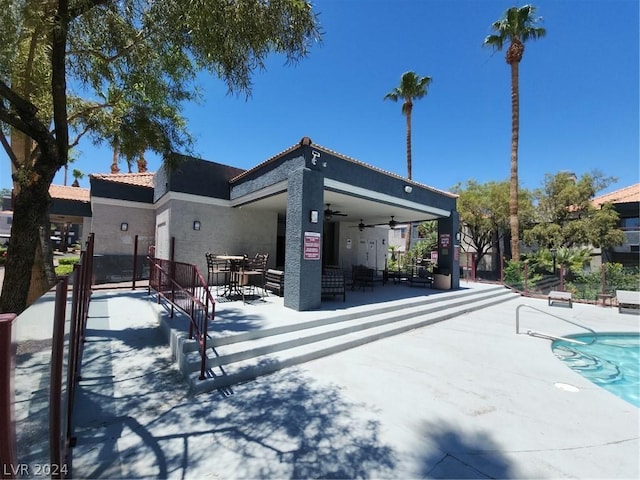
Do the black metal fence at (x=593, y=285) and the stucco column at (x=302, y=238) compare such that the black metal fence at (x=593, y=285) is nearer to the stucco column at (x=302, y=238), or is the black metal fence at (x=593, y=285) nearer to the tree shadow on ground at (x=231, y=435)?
the stucco column at (x=302, y=238)

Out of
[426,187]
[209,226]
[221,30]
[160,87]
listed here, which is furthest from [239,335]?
[426,187]

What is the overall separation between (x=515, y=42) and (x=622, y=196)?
14.6 meters

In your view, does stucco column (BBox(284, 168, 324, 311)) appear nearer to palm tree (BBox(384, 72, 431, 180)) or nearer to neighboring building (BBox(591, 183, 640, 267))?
palm tree (BBox(384, 72, 431, 180))

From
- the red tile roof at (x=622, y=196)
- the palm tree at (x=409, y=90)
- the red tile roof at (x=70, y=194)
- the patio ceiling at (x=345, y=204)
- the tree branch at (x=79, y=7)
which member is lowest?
the patio ceiling at (x=345, y=204)

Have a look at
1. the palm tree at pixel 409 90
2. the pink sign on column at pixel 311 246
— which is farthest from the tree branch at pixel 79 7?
the palm tree at pixel 409 90

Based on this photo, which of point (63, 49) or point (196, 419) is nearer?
point (196, 419)

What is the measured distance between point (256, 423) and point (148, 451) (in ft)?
3.45

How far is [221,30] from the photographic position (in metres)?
3.97

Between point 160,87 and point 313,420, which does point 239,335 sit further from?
point 160,87

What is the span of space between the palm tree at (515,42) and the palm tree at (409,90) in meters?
4.68

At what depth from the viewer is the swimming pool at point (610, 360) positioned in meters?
5.23

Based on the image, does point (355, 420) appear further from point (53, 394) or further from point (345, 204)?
point (345, 204)

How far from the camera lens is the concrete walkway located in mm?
2695

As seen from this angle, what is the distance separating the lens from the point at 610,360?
21.2 ft
